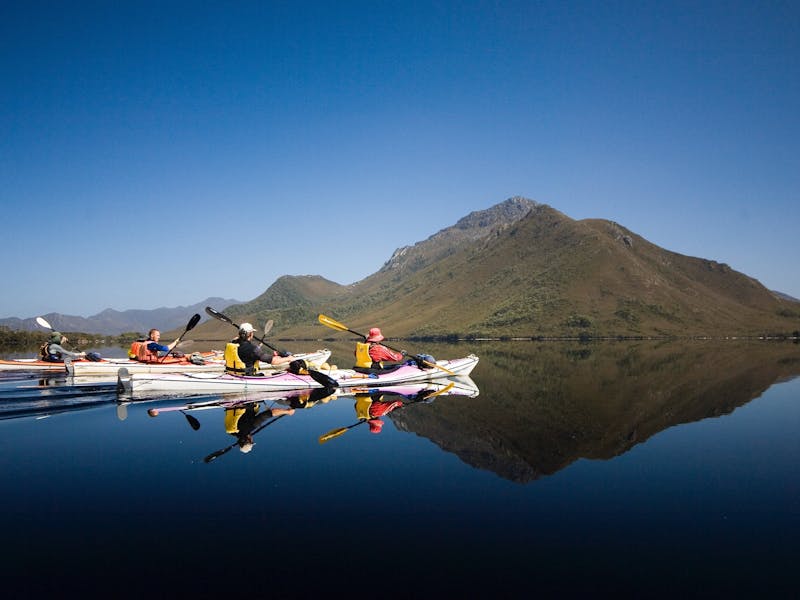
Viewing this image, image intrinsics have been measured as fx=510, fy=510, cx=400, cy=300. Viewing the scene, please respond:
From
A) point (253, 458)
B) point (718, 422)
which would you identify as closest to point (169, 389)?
point (253, 458)

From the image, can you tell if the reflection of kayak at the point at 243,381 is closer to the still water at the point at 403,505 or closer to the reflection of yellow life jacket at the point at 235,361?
the reflection of yellow life jacket at the point at 235,361

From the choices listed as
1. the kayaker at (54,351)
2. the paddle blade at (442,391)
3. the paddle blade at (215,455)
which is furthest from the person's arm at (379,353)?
the kayaker at (54,351)

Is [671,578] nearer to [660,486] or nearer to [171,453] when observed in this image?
[660,486]

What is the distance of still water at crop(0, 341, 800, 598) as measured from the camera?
7188mm

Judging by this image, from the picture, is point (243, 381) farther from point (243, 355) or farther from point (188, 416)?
point (188, 416)

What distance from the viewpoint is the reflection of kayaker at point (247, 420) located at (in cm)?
1545

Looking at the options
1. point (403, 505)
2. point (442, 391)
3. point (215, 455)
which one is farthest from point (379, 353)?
point (403, 505)

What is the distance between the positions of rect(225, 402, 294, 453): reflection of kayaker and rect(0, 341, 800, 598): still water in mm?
375

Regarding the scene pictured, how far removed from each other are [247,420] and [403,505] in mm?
10228

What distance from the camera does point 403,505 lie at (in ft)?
33.4

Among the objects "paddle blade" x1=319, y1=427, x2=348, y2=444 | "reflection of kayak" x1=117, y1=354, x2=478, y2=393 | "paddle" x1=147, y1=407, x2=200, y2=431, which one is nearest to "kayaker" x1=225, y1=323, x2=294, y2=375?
"reflection of kayak" x1=117, y1=354, x2=478, y2=393

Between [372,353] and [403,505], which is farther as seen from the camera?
[372,353]

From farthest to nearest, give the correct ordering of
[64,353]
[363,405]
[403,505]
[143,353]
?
1. [64,353]
2. [143,353]
3. [363,405]
4. [403,505]

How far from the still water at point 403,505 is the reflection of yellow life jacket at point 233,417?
1.05ft
